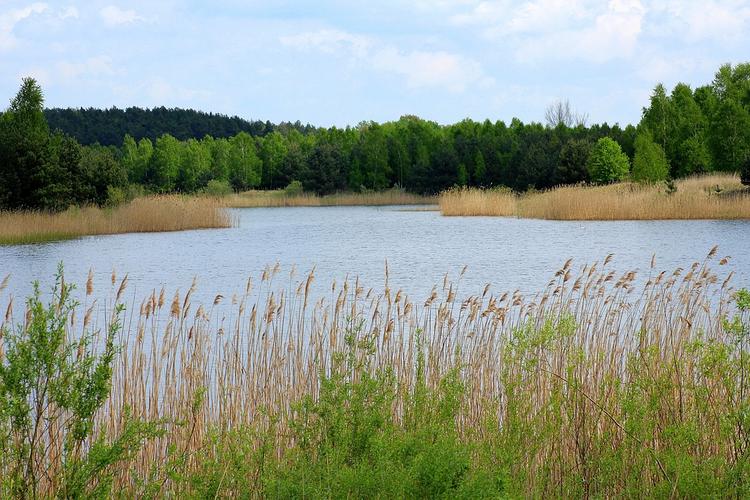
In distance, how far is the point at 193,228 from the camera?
32.2m

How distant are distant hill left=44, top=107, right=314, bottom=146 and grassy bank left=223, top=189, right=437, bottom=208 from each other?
39.4 meters

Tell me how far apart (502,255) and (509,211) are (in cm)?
1751

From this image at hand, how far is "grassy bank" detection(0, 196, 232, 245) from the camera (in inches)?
1060

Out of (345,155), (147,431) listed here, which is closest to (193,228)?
(147,431)

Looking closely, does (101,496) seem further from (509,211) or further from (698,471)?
(509,211)

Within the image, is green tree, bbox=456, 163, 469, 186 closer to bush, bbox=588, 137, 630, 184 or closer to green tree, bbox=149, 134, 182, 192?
bush, bbox=588, 137, 630, 184

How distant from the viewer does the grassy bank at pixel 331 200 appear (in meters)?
60.8

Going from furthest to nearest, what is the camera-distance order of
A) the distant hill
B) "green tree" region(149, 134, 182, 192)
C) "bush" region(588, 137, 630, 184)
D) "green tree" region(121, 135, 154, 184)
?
the distant hill
"green tree" region(121, 135, 154, 184)
"green tree" region(149, 134, 182, 192)
"bush" region(588, 137, 630, 184)

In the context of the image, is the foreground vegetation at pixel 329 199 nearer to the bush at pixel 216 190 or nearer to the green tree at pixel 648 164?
the bush at pixel 216 190

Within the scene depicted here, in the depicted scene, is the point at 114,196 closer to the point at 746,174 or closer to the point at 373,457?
the point at 746,174

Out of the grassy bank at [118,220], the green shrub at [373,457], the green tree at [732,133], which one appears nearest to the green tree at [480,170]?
the green tree at [732,133]

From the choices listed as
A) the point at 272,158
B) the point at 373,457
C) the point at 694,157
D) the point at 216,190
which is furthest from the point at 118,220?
the point at 272,158

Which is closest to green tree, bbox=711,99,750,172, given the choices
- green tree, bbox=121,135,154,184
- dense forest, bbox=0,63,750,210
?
dense forest, bbox=0,63,750,210

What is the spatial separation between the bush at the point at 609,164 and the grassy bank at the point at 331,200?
566 inches
